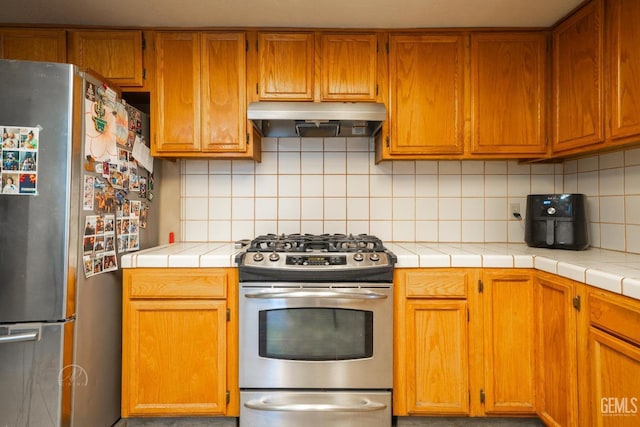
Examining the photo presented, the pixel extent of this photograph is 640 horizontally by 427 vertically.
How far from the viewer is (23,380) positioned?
1.37 meters

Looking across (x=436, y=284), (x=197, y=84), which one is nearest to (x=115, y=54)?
(x=197, y=84)

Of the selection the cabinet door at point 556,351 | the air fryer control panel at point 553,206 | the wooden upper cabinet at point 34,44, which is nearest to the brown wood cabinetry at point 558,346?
the cabinet door at point 556,351

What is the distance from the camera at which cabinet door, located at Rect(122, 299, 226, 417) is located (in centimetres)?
170

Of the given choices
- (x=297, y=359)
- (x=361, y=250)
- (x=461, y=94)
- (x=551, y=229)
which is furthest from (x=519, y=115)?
(x=297, y=359)

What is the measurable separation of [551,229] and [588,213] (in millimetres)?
341

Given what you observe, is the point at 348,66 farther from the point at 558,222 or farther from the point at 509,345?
the point at 509,345

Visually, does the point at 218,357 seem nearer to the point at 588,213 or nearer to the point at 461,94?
the point at 461,94

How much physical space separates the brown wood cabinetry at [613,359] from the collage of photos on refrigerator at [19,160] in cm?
223

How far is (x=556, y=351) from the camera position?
1.57 metres

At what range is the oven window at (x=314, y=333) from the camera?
1701mm

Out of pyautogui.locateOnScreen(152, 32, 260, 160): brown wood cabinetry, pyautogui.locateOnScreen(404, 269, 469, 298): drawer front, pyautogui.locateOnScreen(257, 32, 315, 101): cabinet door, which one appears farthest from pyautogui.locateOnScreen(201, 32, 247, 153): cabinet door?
pyautogui.locateOnScreen(404, 269, 469, 298): drawer front

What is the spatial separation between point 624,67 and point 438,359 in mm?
1570

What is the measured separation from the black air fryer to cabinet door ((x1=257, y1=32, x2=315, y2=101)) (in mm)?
1505

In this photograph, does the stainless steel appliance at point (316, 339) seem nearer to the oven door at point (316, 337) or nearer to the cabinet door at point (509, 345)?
the oven door at point (316, 337)
